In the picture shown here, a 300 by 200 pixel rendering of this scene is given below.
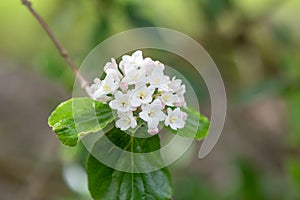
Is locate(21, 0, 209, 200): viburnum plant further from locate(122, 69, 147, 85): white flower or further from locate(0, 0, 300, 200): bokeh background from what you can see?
locate(0, 0, 300, 200): bokeh background

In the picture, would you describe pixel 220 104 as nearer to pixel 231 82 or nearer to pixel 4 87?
pixel 231 82

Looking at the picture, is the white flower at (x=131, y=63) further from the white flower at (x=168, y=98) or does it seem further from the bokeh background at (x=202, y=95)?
the bokeh background at (x=202, y=95)

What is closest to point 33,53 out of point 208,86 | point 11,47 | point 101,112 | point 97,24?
point 11,47

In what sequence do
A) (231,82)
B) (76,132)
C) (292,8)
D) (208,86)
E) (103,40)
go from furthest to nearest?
(292,8)
(231,82)
(208,86)
(103,40)
(76,132)

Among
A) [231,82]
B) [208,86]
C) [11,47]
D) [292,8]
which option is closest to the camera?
[208,86]

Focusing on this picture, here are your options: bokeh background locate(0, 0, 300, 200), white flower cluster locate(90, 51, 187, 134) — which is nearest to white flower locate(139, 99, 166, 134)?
white flower cluster locate(90, 51, 187, 134)

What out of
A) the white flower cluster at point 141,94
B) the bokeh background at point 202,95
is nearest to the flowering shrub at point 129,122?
the white flower cluster at point 141,94

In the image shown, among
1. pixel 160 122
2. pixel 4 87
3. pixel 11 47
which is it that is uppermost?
pixel 11 47

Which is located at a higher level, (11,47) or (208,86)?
(11,47)

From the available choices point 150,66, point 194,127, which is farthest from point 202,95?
point 150,66
